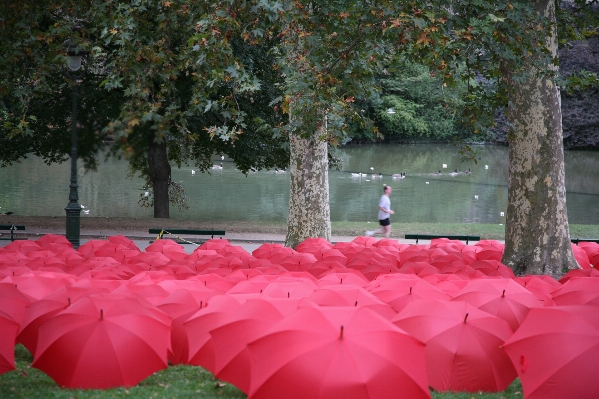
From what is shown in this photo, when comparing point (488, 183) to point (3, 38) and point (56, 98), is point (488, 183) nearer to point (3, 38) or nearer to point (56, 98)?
point (56, 98)

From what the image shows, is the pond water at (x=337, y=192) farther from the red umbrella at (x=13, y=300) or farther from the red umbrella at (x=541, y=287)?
the red umbrella at (x=13, y=300)

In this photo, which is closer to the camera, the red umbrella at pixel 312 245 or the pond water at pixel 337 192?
the red umbrella at pixel 312 245

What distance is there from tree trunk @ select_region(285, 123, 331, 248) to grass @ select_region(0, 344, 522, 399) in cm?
930

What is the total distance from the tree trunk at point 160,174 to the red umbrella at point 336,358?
63.9ft

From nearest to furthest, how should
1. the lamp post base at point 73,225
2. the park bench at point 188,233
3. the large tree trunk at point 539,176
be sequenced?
the large tree trunk at point 539,176
the lamp post base at point 73,225
the park bench at point 188,233

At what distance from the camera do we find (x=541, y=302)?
25.3ft

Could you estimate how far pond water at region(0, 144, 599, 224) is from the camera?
31828mm

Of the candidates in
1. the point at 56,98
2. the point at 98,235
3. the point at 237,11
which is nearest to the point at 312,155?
the point at 237,11

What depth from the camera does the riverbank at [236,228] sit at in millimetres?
21391

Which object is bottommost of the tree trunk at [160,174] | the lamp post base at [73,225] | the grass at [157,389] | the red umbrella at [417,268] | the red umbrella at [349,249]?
the grass at [157,389]

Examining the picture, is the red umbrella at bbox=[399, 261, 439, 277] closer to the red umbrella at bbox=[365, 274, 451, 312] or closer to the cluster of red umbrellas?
the cluster of red umbrellas

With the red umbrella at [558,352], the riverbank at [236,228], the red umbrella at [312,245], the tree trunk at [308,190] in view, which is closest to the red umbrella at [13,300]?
the red umbrella at [558,352]

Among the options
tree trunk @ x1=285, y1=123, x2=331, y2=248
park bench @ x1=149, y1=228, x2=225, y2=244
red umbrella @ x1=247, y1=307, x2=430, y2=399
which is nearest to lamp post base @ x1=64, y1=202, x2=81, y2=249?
park bench @ x1=149, y1=228, x2=225, y2=244

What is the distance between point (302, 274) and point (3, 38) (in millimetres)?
9422
